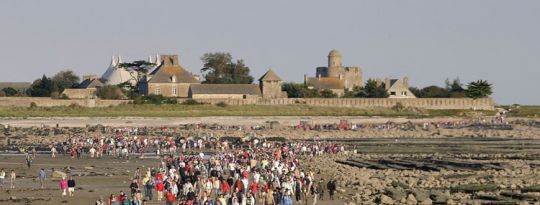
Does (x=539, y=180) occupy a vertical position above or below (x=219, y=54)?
below

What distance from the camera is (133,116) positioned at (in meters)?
84.1

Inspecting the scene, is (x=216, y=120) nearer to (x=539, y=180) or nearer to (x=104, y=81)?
(x=104, y=81)

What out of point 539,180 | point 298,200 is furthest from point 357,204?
point 539,180

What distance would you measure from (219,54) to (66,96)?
22855 millimetres

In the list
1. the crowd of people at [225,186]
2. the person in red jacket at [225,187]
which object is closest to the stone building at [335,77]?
Result: the crowd of people at [225,186]

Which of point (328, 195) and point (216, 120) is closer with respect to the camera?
point (328, 195)

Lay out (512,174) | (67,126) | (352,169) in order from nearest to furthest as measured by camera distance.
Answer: (512,174) < (352,169) < (67,126)

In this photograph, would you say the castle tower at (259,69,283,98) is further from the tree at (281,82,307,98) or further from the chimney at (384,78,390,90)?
the chimney at (384,78,390,90)

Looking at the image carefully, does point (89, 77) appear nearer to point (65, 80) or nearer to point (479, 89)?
point (65, 80)

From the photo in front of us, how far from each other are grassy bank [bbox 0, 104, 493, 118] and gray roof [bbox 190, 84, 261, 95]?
4.89 meters

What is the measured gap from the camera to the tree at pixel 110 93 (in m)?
94.6

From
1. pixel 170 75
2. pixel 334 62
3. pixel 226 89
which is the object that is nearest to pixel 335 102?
pixel 226 89

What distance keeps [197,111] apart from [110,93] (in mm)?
10886

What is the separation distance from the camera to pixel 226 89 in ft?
320
